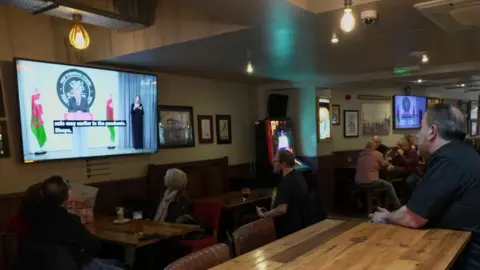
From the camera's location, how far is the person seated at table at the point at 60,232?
2.71m

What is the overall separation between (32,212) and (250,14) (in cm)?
211

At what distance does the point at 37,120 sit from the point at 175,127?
208cm

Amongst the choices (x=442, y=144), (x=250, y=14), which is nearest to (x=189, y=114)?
(x=250, y=14)

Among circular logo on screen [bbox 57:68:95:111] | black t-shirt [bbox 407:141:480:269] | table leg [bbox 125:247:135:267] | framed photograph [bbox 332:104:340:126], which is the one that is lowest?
table leg [bbox 125:247:135:267]

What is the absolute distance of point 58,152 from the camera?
423 cm

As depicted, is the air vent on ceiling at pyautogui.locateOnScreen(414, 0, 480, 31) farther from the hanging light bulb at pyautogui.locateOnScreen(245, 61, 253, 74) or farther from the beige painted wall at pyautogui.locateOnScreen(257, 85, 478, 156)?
the beige painted wall at pyautogui.locateOnScreen(257, 85, 478, 156)

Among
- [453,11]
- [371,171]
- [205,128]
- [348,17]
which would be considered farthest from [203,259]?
[371,171]

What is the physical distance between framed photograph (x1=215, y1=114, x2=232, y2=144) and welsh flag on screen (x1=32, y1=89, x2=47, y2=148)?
2.97 metres

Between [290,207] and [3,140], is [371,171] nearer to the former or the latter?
[290,207]

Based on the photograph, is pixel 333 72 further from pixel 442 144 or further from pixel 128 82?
pixel 442 144

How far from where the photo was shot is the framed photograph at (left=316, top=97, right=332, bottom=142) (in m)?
7.59

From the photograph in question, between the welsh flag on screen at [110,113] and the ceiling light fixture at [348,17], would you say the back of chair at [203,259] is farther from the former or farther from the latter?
the welsh flag on screen at [110,113]

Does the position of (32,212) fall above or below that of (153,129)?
below

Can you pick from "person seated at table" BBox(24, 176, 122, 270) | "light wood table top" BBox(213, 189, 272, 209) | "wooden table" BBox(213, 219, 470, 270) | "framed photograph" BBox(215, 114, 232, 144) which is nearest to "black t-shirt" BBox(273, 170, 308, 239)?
"light wood table top" BBox(213, 189, 272, 209)
